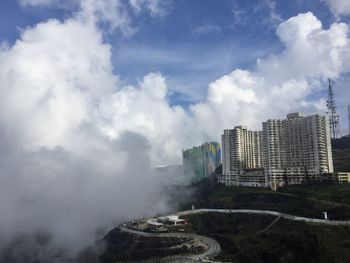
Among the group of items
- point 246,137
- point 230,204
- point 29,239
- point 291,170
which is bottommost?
point 29,239

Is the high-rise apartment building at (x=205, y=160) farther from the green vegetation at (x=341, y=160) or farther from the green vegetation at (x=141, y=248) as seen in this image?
the green vegetation at (x=141, y=248)

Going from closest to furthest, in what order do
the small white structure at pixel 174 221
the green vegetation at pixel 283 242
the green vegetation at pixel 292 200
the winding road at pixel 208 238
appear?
the green vegetation at pixel 283 242
the winding road at pixel 208 238
the green vegetation at pixel 292 200
the small white structure at pixel 174 221

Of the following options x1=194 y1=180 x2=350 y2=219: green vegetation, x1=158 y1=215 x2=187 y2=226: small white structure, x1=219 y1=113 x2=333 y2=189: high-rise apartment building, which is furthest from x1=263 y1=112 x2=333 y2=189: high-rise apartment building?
x1=158 y1=215 x2=187 y2=226: small white structure

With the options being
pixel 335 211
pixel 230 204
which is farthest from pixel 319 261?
pixel 230 204

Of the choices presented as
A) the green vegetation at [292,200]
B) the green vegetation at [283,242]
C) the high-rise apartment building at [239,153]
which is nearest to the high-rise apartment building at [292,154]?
the high-rise apartment building at [239,153]

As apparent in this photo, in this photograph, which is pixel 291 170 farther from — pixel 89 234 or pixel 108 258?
pixel 89 234

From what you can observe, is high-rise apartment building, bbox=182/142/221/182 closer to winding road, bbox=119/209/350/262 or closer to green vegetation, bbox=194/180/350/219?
green vegetation, bbox=194/180/350/219
